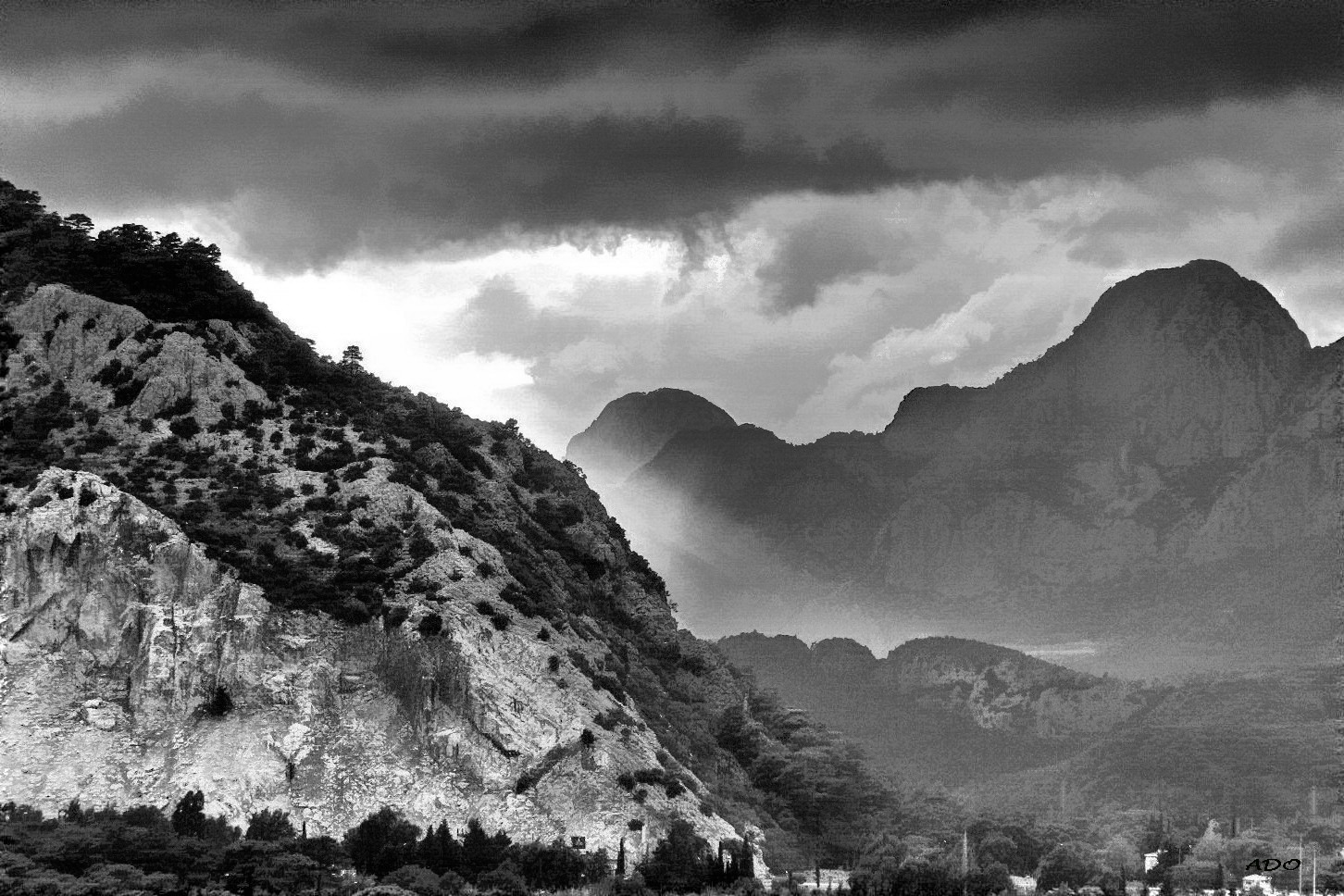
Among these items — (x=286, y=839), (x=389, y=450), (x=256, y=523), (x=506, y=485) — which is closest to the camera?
(x=286, y=839)

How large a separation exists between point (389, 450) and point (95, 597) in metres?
29.0

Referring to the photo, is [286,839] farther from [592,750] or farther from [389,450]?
[389,450]

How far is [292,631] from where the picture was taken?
433ft

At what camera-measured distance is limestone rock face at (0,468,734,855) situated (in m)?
123

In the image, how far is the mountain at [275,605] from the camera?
124688 millimetres

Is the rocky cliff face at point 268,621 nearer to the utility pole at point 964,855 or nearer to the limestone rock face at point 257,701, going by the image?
the limestone rock face at point 257,701

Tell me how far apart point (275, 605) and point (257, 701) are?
732 cm

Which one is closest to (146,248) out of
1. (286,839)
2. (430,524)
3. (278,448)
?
(278,448)

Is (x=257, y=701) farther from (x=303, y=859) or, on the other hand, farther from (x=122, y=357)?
(x=122, y=357)

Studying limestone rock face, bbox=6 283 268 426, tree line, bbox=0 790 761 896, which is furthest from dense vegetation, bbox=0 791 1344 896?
limestone rock face, bbox=6 283 268 426

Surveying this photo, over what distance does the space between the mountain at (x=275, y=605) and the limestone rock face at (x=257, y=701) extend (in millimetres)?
162

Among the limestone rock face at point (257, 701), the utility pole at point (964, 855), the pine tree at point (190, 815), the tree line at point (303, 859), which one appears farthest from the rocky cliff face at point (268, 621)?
the utility pole at point (964, 855)

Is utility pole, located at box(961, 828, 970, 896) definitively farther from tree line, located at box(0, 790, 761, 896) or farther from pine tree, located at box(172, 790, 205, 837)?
pine tree, located at box(172, 790, 205, 837)

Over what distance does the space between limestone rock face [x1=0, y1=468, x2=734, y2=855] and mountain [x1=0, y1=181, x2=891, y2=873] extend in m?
0.16
